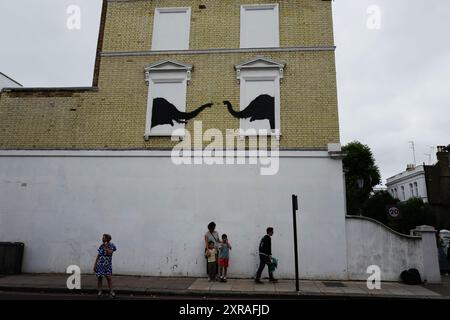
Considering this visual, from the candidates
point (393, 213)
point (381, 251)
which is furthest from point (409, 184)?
point (381, 251)

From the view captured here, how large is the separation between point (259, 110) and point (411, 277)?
8005 millimetres

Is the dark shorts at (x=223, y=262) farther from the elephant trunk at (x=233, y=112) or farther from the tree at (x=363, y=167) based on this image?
the tree at (x=363, y=167)

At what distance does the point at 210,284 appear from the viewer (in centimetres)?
1078

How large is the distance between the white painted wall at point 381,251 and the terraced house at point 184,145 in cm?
51

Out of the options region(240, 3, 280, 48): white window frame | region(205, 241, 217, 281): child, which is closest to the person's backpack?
region(205, 241, 217, 281): child

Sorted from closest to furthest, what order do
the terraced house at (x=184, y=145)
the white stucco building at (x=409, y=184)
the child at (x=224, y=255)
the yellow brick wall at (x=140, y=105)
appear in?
the child at (x=224, y=255) → the terraced house at (x=184, y=145) → the yellow brick wall at (x=140, y=105) → the white stucco building at (x=409, y=184)

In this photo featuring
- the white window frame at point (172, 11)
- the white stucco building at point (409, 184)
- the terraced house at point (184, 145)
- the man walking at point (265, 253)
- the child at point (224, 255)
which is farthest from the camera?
the white stucco building at point (409, 184)

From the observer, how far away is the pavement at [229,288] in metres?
9.52

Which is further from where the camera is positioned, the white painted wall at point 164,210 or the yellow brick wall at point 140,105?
the yellow brick wall at point 140,105

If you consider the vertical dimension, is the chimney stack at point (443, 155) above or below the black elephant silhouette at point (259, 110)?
above

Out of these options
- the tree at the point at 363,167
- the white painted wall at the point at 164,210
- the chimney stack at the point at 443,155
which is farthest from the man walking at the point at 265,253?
the chimney stack at the point at 443,155

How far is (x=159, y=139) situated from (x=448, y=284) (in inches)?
468
